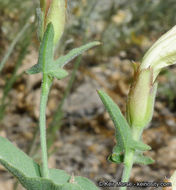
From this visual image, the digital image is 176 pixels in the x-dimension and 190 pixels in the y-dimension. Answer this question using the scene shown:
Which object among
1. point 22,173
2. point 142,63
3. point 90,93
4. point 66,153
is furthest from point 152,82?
point 90,93

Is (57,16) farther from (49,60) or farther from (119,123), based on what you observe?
(119,123)

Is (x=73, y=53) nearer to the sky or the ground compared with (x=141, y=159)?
nearer to the sky

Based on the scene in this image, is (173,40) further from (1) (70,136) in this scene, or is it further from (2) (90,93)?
(2) (90,93)

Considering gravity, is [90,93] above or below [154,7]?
below

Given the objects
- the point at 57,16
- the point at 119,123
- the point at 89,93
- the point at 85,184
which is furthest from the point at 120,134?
the point at 89,93

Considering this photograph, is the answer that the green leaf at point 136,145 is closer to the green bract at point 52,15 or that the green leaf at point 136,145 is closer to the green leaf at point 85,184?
the green leaf at point 85,184
